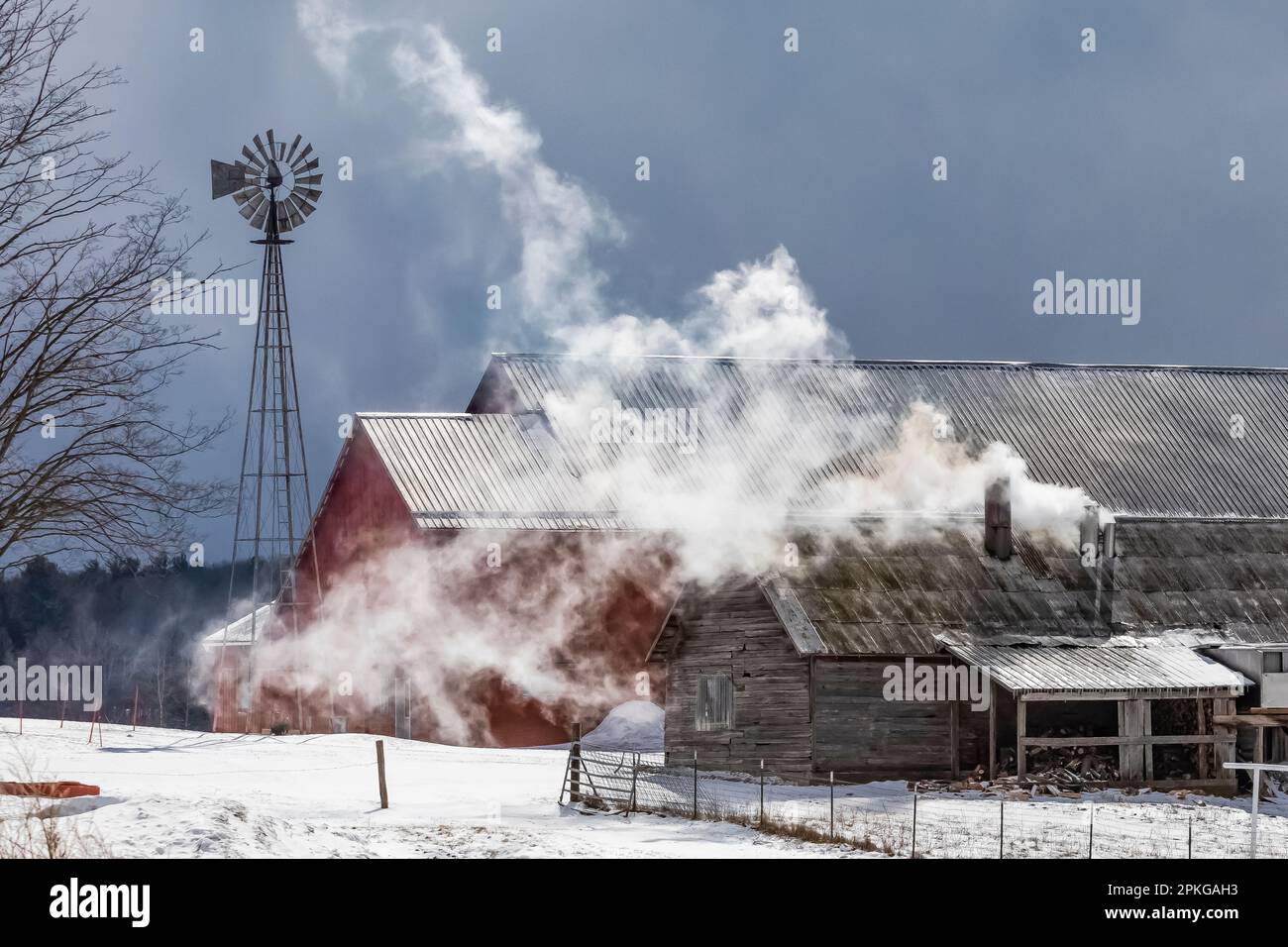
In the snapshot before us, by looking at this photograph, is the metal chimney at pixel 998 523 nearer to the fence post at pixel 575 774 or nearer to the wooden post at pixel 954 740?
the wooden post at pixel 954 740

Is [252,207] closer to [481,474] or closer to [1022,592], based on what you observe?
[481,474]

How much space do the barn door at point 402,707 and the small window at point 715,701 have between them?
9465mm

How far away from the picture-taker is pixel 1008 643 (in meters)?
35.4

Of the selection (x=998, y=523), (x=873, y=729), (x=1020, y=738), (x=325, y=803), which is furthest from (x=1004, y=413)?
(x=325, y=803)

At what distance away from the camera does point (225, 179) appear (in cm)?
4662

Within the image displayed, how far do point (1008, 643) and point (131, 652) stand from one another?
99.9 metres

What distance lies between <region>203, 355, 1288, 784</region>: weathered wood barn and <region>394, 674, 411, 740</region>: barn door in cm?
10

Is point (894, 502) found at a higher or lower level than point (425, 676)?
higher

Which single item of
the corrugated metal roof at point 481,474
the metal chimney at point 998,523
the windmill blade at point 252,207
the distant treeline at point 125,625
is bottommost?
the distant treeline at point 125,625

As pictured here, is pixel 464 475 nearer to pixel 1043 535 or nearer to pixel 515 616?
pixel 515 616

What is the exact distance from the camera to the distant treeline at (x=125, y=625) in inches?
4584

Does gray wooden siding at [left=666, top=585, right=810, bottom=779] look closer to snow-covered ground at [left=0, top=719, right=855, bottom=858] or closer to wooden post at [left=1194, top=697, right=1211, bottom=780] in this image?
snow-covered ground at [left=0, top=719, right=855, bottom=858]

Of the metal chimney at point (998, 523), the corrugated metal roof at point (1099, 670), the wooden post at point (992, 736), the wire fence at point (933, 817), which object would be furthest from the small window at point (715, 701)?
the metal chimney at point (998, 523)
